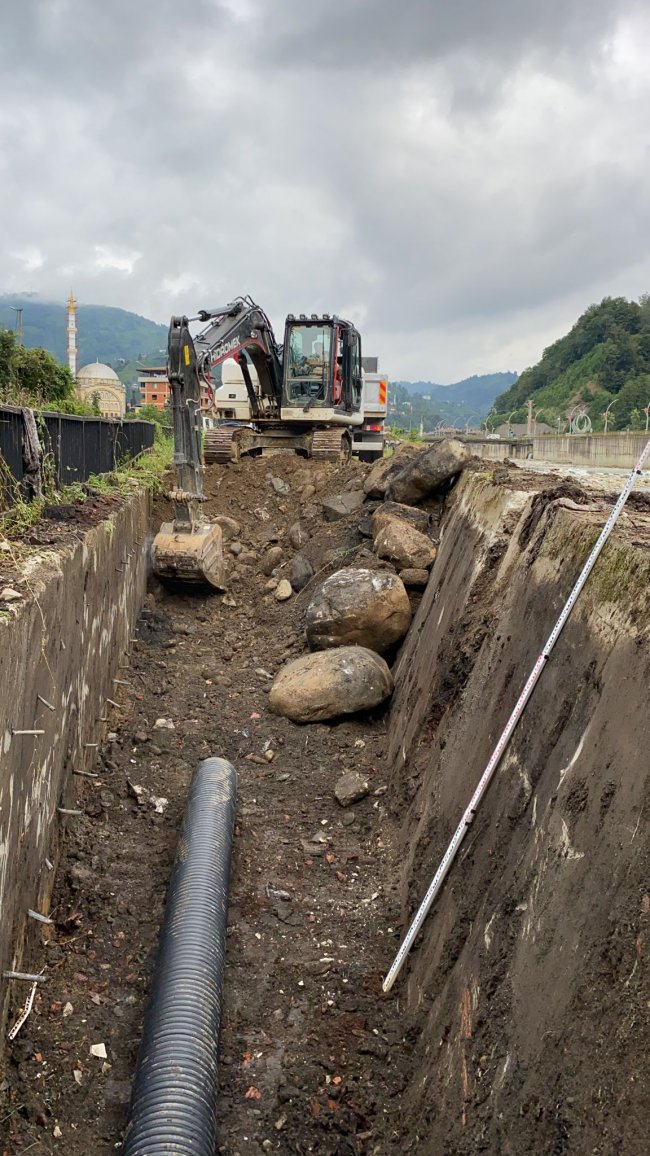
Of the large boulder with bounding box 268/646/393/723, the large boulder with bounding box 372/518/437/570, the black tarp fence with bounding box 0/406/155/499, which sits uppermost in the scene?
the black tarp fence with bounding box 0/406/155/499

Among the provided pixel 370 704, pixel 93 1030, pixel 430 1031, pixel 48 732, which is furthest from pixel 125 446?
pixel 430 1031

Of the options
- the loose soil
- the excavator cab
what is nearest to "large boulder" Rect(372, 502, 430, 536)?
the loose soil

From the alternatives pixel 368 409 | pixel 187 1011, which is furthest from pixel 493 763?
pixel 368 409

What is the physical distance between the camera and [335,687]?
272 inches

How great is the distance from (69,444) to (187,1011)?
18.6 feet

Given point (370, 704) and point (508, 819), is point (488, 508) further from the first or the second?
point (508, 819)

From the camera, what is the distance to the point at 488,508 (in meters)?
6.62

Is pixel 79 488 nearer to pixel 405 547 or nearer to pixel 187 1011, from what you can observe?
pixel 405 547

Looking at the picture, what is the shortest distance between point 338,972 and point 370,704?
287 centimetres

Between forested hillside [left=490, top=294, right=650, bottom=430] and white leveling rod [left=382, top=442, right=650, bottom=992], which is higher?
forested hillside [left=490, top=294, right=650, bottom=430]

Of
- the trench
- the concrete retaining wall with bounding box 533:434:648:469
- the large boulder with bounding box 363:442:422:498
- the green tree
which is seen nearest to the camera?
the trench

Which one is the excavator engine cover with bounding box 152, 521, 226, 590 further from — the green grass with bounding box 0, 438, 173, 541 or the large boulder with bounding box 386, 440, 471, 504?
the large boulder with bounding box 386, 440, 471, 504

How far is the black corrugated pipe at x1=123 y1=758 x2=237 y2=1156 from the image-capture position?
126 inches

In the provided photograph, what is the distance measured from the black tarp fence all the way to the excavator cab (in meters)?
3.03
